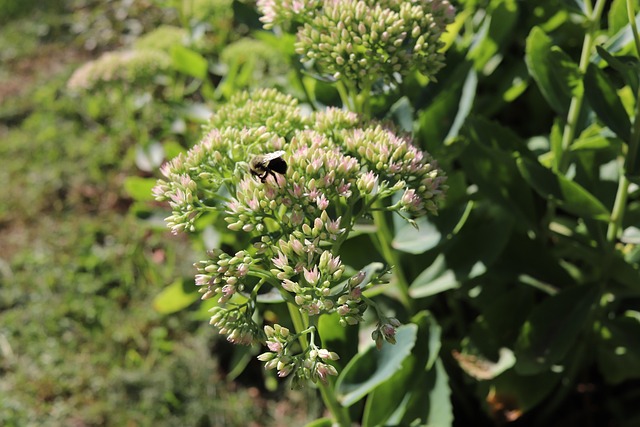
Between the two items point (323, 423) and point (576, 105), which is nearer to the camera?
point (323, 423)

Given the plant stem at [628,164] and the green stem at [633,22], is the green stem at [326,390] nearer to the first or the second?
the plant stem at [628,164]

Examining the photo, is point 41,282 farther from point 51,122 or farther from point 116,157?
point 51,122

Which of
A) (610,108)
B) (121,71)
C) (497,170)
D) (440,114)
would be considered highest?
(610,108)

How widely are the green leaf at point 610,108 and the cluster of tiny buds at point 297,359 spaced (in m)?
0.99

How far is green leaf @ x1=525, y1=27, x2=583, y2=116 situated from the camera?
6.20 feet

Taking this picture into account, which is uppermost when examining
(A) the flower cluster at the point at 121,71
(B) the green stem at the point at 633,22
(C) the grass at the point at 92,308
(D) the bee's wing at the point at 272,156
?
(B) the green stem at the point at 633,22

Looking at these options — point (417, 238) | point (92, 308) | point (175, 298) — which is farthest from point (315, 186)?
point (92, 308)

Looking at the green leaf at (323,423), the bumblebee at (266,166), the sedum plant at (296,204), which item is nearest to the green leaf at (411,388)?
the green leaf at (323,423)

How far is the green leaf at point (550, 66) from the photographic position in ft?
6.20

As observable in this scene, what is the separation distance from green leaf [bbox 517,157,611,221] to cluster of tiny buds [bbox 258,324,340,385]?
0.85 m

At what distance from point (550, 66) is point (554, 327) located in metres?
0.73

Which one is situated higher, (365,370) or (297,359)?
(297,359)

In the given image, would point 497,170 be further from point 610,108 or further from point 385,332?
A: point 385,332

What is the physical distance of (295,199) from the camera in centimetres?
144
